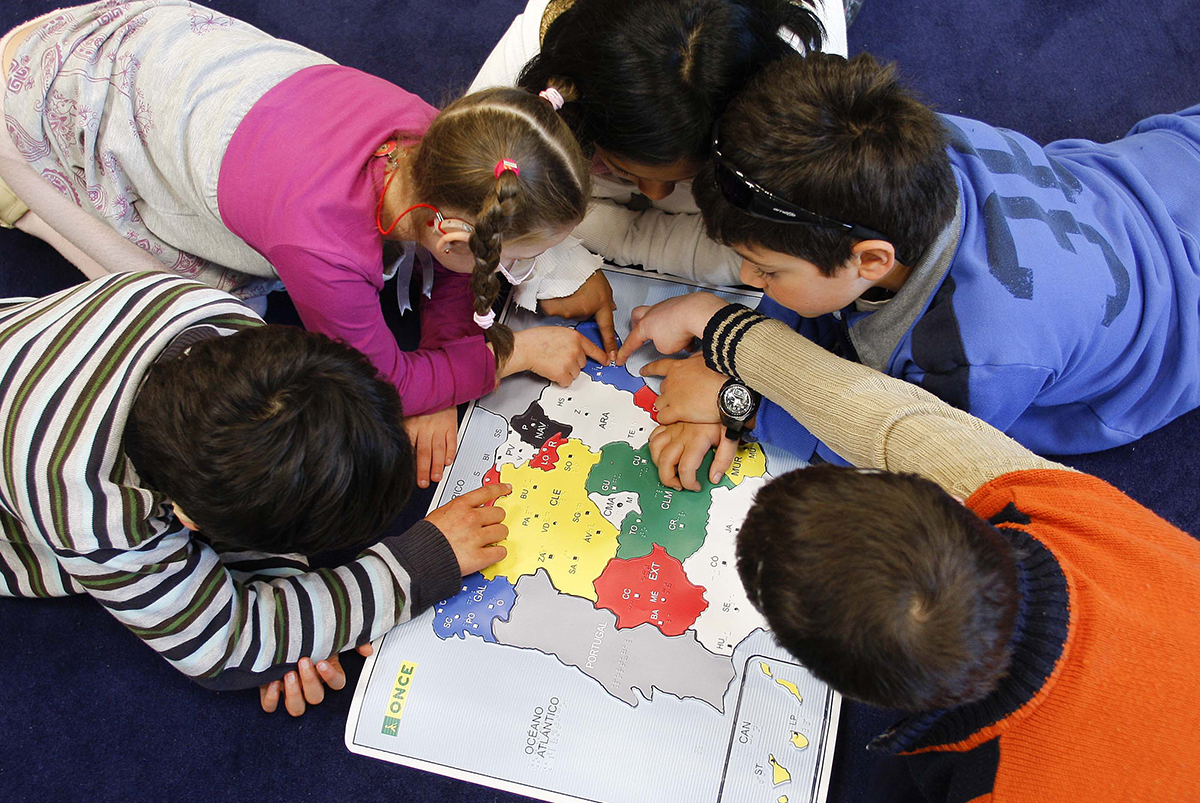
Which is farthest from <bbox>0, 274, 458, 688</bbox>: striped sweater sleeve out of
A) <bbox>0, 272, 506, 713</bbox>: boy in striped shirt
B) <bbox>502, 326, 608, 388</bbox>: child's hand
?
<bbox>502, 326, 608, 388</bbox>: child's hand

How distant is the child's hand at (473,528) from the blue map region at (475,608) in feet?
0.06

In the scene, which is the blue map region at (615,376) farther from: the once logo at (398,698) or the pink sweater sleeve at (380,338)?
the once logo at (398,698)

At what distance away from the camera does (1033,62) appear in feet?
4.11

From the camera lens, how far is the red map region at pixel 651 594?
81 cm

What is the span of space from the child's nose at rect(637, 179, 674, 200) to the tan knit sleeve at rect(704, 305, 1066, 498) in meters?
0.15

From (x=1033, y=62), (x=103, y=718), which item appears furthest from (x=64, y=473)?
(x=1033, y=62)

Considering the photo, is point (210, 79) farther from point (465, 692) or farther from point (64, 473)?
point (465, 692)

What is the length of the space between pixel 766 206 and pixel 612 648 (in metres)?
0.44

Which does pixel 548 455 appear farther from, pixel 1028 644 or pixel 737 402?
pixel 1028 644

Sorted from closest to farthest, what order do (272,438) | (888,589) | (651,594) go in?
(888,589) < (272,438) < (651,594)

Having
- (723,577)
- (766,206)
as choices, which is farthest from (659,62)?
(723,577)

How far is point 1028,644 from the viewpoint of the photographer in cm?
54

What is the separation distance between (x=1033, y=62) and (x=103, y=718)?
1.54 meters

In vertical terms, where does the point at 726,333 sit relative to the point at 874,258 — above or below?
below
